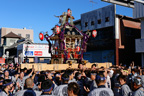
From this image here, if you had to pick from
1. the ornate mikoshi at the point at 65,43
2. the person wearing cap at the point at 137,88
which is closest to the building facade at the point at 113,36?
the ornate mikoshi at the point at 65,43

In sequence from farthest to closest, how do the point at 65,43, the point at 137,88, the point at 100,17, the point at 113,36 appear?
the point at 100,17, the point at 113,36, the point at 65,43, the point at 137,88

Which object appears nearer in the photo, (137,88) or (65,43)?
(137,88)

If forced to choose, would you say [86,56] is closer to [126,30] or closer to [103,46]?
[103,46]

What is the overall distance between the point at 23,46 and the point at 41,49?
12.9 ft

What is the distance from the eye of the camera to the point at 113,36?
28.9 meters

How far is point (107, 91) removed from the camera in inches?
170

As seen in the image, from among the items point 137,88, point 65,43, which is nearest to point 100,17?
point 65,43

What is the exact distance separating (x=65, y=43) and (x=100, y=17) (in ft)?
39.9

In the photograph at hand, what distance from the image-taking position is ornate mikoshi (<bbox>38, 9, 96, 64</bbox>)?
A: 814 inches

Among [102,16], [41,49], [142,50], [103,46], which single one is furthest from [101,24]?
[41,49]

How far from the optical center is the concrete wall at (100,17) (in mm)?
29016

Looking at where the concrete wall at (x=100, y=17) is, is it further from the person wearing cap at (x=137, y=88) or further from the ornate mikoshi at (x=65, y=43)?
the person wearing cap at (x=137, y=88)

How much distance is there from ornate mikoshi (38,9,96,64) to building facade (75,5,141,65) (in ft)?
26.8

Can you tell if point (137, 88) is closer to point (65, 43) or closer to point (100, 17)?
point (65, 43)
